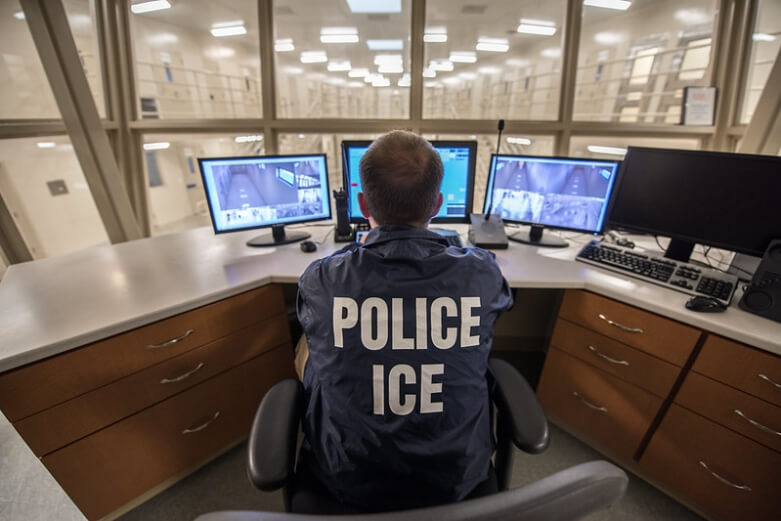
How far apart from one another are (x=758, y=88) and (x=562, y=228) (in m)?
1.59

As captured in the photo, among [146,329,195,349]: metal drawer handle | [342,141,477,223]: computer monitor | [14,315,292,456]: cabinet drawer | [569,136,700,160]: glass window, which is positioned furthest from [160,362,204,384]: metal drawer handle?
[569,136,700,160]: glass window

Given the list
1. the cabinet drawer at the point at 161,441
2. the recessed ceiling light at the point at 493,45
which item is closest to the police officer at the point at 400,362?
the cabinet drawer at the point at 161,441

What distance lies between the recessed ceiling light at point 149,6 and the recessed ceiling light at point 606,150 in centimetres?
311

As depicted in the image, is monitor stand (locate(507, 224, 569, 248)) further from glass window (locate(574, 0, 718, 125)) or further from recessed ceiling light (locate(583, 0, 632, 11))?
recessed ceiling light (locate(583, 0, 632, 11))

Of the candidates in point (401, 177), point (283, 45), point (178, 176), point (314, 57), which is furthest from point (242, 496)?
point (178, 176)

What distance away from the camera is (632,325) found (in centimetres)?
120

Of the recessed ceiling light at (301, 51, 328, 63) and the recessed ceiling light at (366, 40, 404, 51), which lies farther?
the recessed ceiling light at (301, 51, 328, 63)

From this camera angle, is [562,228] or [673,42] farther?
[673,42]

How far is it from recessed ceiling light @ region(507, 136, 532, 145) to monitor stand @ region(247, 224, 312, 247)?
1.57m

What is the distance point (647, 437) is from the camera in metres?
1.25

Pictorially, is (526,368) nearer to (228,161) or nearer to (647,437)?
(647,437)

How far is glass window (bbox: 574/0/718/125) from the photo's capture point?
204 centimetres

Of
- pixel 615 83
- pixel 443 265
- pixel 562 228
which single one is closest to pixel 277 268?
pixel 443 265

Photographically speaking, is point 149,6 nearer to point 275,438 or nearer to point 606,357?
point 275,438
